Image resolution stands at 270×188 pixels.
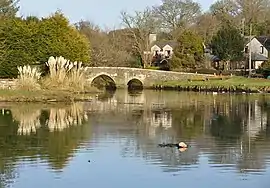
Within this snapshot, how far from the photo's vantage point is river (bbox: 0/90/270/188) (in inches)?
607

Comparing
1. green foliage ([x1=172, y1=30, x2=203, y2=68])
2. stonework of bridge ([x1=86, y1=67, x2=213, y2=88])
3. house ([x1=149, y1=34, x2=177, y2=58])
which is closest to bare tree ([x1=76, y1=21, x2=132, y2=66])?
stonework of bridge ([x1=86, y1=67, x2=213, y2=88])

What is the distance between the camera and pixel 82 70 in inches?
1801

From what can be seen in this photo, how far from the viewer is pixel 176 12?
251 ft

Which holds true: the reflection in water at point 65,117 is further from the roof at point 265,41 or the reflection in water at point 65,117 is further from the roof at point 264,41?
the roof at point 265,41

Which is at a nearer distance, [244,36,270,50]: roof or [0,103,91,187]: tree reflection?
[0,103,91,187]: tree reflection

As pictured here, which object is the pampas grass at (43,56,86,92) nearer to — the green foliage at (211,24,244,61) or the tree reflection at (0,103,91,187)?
the tree reflection at (0,103,91,187)

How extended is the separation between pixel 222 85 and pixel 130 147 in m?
33.7

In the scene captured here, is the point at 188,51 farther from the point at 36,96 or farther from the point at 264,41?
the point at 36,96

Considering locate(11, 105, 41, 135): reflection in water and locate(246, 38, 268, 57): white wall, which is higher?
locate(246, 38, 268, 57): white wall

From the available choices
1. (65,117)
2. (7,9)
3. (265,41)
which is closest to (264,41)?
(265,41)

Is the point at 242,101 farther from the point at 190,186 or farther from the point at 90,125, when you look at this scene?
the point at 190,186

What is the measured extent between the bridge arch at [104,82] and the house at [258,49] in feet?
55.7

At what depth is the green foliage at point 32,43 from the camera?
4503cm

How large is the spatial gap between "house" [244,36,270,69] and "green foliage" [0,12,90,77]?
1063 inches
